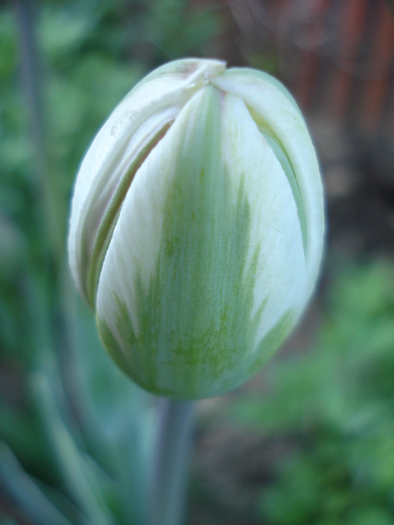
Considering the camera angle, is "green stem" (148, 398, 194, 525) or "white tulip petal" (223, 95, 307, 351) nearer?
"white tulip petal" (223, 95, 307, 351)

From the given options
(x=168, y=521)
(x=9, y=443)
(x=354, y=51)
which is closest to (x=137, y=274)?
(x=168, y=521)

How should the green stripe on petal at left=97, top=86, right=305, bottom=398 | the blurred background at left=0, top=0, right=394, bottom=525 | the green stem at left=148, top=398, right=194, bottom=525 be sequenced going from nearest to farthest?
the green stripe on petal at left=97, top=86, right=305, bottom=398
the green stem at left=148, top=398, right=194, bottom=525
the blurred background at left=0, top=0, right=394, bottom=525

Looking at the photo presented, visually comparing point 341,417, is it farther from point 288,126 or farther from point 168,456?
point 288,126

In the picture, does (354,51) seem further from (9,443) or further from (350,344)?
(9,443)

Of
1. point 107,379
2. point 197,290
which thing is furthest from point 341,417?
point 197,290

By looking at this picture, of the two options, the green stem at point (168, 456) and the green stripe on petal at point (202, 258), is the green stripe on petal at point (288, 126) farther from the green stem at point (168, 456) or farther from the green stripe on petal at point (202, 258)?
the green stem at point (168, 456)

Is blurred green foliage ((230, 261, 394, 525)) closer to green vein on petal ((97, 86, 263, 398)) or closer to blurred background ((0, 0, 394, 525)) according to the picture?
blurred background ((0, 0, 394, 525))

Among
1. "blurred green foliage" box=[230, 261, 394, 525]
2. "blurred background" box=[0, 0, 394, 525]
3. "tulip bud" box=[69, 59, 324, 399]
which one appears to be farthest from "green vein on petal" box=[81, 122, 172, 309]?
"blurred green foliage" box=[230, 261, 394, 525]
